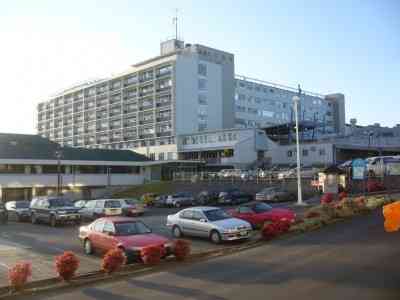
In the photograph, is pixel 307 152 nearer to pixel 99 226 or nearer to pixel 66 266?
pixel 99 226

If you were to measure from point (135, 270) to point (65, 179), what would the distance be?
2186 inches

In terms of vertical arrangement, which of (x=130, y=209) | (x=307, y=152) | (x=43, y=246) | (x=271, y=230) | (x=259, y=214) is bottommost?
(x=43, y=246)

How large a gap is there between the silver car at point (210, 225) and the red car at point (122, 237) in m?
3.48

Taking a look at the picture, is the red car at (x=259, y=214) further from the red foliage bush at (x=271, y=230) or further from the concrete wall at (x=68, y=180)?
the concrete wall at (x=68, y=180)

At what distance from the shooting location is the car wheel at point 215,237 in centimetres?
1853

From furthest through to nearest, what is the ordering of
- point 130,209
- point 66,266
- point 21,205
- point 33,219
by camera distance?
point 21,205
point 130,209
point 33,219
point 66,266

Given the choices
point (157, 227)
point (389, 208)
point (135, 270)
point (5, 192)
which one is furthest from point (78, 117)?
point (389, 208)

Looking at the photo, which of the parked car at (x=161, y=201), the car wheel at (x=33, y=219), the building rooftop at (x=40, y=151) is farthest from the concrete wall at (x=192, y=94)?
the car wheel at (x=33, y=219)

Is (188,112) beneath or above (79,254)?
above

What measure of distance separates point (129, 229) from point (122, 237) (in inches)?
27.4

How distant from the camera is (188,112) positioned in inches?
3999

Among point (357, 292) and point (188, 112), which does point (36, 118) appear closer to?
point (188, 112)

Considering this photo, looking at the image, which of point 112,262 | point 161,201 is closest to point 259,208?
point 112,262

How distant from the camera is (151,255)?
45.8 feet
